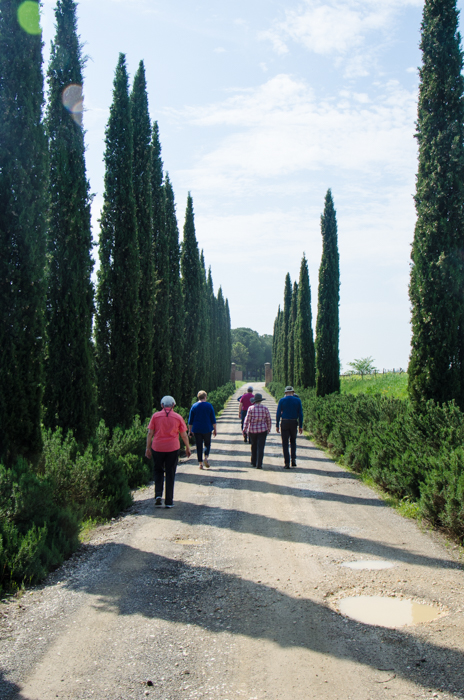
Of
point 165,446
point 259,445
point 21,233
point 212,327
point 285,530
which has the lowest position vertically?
point 285,530

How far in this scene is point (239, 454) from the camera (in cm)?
1634

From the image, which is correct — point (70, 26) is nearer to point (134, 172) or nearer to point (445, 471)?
point (134, 172)

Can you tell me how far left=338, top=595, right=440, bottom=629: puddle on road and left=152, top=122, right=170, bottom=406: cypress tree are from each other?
1411 cm

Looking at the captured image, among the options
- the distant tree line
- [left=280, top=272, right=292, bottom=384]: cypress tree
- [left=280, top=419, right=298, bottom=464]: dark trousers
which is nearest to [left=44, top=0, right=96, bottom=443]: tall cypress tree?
[left=280, top=419, right=298, bottom=464]: dark trousers

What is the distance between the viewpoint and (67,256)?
11477 mm

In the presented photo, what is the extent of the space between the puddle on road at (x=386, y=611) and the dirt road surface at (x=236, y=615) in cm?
9

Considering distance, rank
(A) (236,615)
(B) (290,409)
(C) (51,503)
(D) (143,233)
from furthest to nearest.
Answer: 1. (D) (143,233)
2. (B) (290,409)
3. (C) (51,503)
4. (A) (236,615)

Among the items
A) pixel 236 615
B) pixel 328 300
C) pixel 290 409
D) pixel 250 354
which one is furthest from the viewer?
pixel 250 354

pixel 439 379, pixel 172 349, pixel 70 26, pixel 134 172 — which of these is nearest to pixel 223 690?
pixel 439 379

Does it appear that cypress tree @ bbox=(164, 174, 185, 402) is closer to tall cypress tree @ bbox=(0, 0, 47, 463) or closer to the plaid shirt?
the plaid shirt

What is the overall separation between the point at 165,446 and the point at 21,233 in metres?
3.90

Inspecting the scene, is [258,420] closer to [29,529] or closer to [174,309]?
[29,529]

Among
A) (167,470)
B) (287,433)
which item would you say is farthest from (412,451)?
(287,433)

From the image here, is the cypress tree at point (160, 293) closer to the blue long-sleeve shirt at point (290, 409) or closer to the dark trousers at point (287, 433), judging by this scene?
the blue long-sleeve shirt at point (290, 409)
